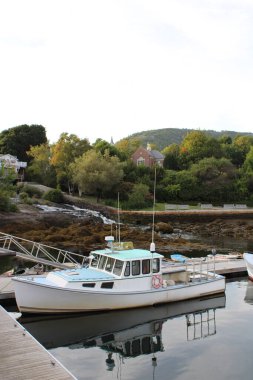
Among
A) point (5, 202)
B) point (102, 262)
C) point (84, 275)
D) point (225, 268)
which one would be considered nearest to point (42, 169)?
point (5, 202)

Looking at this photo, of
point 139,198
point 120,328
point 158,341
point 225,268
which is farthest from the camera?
point 139,198

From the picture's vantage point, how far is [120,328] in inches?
742

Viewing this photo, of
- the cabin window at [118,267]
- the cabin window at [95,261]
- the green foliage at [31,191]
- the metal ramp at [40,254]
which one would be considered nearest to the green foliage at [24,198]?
the green foliage at [31,191]

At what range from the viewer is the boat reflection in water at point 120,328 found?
17.0 m

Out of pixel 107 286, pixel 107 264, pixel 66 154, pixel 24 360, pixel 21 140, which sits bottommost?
pixel 24 360

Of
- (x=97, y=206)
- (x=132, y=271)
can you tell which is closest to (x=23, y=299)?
(x=132, y=271)

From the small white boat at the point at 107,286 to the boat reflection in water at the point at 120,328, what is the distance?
0.42m

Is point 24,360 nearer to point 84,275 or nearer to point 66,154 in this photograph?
point 84,275

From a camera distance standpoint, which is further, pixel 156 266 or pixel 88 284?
pixel 156 266

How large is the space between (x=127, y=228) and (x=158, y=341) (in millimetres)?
32542

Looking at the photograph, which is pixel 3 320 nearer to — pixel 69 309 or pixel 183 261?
pixel 69 309

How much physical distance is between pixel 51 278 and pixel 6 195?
108 feet

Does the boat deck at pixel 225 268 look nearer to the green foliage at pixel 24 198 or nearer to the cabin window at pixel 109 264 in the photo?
the cabin window at pixel 109 264

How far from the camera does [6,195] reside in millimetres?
51781
